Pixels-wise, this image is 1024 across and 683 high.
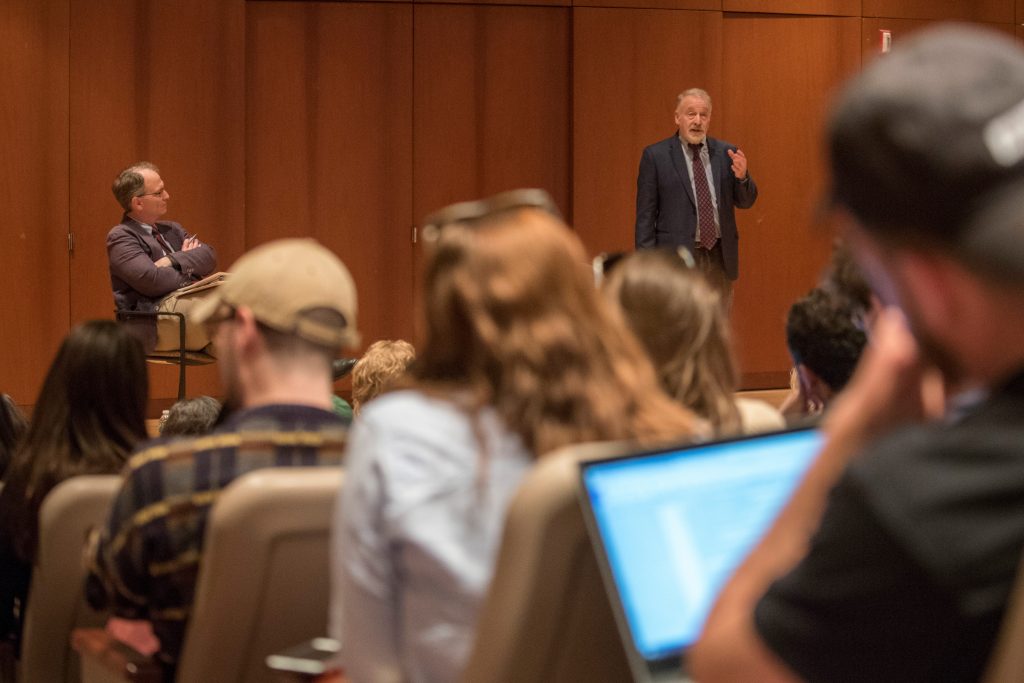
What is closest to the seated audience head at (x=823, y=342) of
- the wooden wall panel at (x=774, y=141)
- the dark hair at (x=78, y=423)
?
the dark hair at (x=78, y=423)

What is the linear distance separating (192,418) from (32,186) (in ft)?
17.2

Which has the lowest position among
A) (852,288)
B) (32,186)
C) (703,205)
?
(852,288)

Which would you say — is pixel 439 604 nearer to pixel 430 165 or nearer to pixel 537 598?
pixel 537 598

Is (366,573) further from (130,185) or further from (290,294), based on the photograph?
(130,185)

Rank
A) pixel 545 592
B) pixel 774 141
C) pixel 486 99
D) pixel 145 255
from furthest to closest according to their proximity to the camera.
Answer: pixel 774 141 → pixel 486 99 → pixel 145 255 → pixel 545 592

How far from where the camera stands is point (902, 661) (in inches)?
31.5

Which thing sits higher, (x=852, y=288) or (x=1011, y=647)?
(x=852, y=288)

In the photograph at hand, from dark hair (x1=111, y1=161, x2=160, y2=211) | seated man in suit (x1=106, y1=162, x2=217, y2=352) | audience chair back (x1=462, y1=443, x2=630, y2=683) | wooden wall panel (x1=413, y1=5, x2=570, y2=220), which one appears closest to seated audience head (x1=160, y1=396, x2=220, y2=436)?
Answer: audience chair back (x1=462, y1=443, x2=630, y2=683)

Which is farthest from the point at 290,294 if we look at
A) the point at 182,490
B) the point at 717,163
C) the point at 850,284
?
the point at 717,163

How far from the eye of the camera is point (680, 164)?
7.83 meters

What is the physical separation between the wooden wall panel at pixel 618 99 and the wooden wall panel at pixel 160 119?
231 cm

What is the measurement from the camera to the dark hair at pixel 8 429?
3418 millimetres

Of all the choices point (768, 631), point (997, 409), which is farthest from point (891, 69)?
point (768, 631)

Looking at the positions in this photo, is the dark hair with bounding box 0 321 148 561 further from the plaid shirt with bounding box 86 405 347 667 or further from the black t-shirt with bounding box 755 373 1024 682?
the black t-shirt with bounding box 755 373 1024 682
